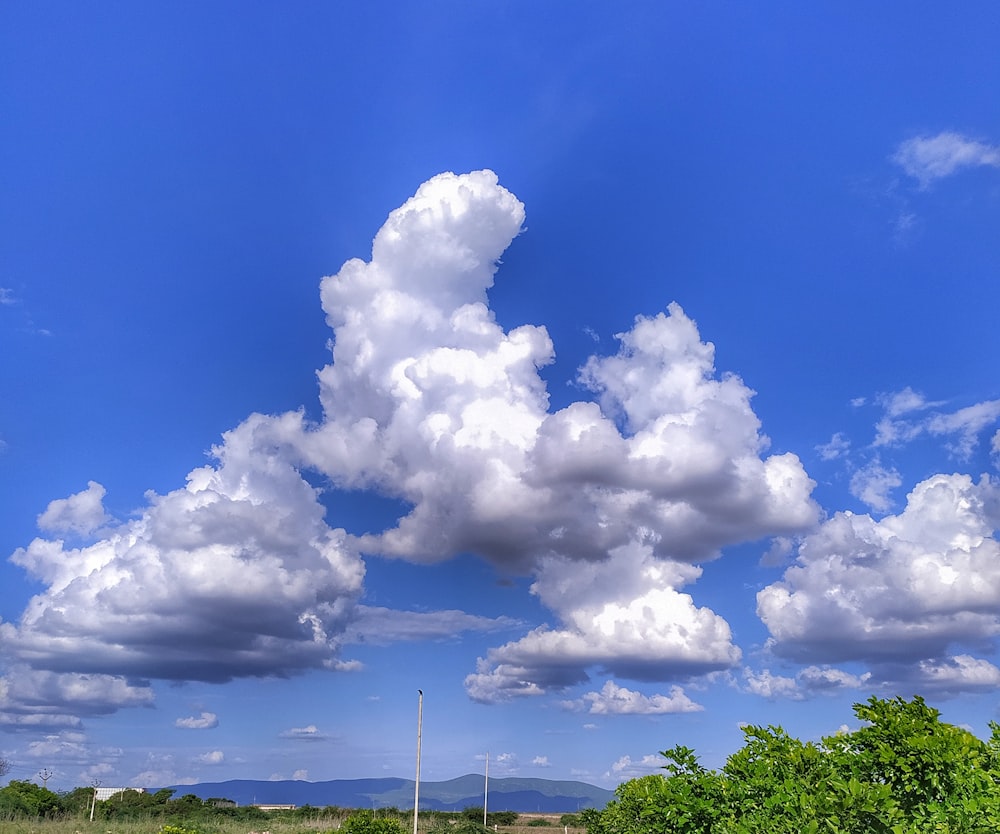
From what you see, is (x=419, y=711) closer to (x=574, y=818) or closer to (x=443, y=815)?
(x=443, y=815)

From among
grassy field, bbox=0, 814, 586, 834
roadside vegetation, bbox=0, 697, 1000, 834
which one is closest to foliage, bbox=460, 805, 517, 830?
grassy field, bbox=0, 814, 586, 834

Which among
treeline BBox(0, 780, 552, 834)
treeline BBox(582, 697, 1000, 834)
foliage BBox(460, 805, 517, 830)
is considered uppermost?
treeline BBox(582, 697, 1000, 834)

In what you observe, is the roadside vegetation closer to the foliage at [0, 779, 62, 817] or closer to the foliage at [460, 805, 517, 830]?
the foliage at [0, 779, 62, 817]

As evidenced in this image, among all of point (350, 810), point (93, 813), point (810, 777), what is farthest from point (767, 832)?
point (350, 810)

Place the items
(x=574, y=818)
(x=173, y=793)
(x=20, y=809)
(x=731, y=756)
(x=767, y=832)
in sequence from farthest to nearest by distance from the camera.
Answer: (x=574, y=818) < (x=173, y=793) < (x=20, y=809) < (x=731, y=756) < (x=767, y=832)

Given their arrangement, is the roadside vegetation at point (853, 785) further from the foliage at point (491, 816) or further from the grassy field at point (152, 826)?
the foliage at point (491, 816)

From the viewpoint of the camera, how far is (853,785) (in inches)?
294

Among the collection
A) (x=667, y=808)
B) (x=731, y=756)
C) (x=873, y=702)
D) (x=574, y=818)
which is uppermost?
(x=873, y=702)

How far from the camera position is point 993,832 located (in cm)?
678

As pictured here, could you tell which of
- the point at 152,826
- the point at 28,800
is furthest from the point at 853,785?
the point at 28,800

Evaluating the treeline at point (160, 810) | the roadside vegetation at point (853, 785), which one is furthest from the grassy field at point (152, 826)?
the roadside vegetation at point (853, 785)

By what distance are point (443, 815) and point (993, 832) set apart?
7014 centimetres

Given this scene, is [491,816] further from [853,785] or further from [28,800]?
[853,785]

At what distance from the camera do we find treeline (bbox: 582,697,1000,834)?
295 inches
